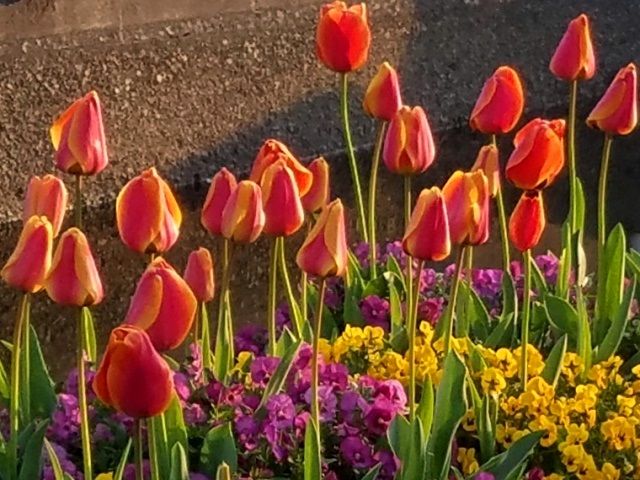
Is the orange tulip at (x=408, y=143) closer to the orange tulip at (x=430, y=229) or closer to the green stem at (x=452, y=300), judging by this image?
the green stem at (x=452, y=300)

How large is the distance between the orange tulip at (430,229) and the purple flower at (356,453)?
0.96ft

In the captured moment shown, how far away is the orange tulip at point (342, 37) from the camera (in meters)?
2.12

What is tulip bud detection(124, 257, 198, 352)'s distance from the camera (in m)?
1.40

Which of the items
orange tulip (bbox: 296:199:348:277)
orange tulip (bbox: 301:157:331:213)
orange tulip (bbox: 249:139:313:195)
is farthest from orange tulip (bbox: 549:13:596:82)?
orange tulip (bbox: 296:199:348:277)

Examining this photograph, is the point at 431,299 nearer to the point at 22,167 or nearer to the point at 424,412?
the point at 424,412

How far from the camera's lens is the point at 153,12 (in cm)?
287

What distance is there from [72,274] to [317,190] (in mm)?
656

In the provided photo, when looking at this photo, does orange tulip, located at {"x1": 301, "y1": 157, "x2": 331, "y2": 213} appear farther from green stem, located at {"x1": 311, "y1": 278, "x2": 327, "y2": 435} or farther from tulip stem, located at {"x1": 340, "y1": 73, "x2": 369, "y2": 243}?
green stem, located at {"x1": 311, "y1": 278, "x2": 327, "y2": 435}

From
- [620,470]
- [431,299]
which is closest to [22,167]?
[431,299]

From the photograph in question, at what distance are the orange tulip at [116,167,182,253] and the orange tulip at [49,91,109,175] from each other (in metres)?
0.16

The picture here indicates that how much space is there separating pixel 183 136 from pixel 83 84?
275mm

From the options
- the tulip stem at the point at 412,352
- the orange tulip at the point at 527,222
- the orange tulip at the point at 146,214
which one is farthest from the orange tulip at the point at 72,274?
the orange tulip at the point at 527,222

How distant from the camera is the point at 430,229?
159 cm

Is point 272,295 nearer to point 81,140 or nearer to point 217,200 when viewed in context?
point 217,200
